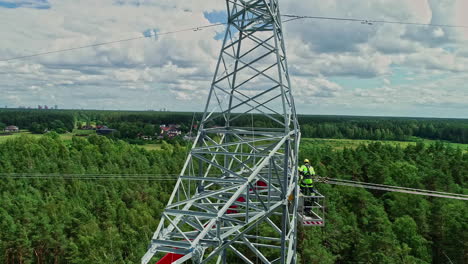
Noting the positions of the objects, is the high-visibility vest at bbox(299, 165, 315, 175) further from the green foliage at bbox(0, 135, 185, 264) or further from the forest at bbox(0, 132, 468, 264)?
the green foliage at bbox(0, 135, 185, 264)

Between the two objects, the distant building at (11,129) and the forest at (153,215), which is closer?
the forest at (153,215)

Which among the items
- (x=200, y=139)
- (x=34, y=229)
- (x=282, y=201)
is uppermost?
(x=200, y=139)

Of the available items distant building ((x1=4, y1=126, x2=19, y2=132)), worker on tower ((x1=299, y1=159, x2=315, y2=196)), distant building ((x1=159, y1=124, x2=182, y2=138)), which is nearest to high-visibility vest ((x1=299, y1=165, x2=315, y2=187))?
worker on tower ((x1=299, y1=159, x2=315, y2=196))

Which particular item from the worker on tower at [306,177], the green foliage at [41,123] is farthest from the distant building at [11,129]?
the worker on tower at [306,177]

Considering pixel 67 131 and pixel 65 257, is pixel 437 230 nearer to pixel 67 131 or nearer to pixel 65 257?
pixel 65 257

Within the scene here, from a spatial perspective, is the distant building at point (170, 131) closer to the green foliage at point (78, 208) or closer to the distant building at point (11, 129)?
the green foliage at point (78, 208)

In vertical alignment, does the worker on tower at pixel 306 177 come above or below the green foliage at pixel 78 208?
above

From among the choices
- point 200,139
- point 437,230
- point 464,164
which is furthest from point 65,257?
point 464,164

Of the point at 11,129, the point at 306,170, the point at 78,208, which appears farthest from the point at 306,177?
the point at 11,129
